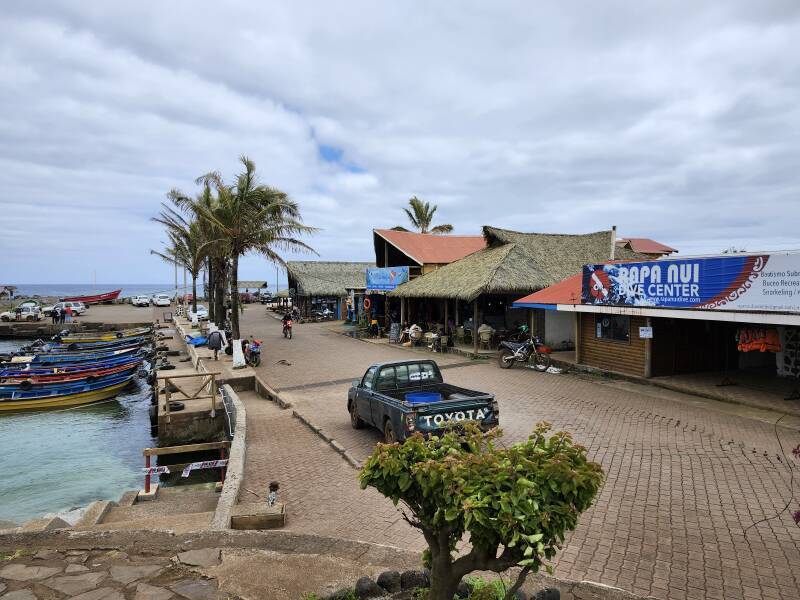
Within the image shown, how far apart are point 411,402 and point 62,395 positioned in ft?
51.8

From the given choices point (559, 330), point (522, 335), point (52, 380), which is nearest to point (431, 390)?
point (522, 335)

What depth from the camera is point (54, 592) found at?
4488 millimetres

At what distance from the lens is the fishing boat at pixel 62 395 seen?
1806 cm

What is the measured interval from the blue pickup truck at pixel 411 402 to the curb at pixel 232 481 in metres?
2.44

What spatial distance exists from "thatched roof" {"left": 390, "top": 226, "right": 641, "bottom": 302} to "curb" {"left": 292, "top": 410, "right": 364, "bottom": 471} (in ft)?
32.6

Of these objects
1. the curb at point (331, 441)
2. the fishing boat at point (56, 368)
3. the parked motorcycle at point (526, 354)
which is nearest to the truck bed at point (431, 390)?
the curb at point (331, 441)

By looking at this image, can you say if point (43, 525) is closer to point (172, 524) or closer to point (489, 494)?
point (172, 524)

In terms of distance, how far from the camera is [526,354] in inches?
715

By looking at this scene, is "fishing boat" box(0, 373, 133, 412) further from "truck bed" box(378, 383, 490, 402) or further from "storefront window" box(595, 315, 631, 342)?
"storefront window" box(595, 315, 631, 342)

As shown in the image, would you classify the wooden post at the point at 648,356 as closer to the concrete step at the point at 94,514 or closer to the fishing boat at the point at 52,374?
the concrete step at the point at 94,514

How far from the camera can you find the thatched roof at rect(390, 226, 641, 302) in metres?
21.5

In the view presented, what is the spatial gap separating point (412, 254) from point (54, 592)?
1052 inches

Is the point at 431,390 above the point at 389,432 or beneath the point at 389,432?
above

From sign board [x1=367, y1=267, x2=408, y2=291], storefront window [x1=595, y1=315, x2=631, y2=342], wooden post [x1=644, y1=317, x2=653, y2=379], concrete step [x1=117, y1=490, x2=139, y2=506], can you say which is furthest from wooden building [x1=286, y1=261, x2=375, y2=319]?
concrete step [x1=117, y1=490, x2=139, y2=506]
